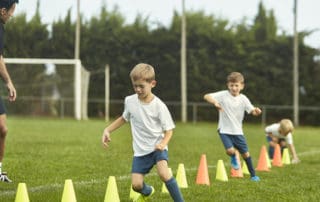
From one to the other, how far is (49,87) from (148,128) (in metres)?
29.9

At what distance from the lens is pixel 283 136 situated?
1418 cm

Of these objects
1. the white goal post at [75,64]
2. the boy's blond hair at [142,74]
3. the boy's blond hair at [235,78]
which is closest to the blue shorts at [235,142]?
the boy's blond hair at [235,78]

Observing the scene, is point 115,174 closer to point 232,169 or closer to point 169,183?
point 232,169

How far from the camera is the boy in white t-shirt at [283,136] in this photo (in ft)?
44.9

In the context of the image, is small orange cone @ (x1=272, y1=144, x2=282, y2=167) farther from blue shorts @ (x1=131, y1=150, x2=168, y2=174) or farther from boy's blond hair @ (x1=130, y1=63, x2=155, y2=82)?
boy's blond hair @ (x1=130, y1=63, x2=155, y2=82)

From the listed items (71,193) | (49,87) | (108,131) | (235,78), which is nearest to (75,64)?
(49,87)

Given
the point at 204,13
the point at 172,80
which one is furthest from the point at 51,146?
the point at 204,13

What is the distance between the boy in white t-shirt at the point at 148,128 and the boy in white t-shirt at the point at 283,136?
7.03 m

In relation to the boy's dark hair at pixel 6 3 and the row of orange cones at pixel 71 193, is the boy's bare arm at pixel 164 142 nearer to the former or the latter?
the row of orange cones at pixel 71 193

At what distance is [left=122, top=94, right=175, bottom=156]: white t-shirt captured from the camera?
6938mm

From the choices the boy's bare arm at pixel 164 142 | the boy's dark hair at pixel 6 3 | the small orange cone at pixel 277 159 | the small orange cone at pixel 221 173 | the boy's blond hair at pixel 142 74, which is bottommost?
the small orange cone at pixel 277 159

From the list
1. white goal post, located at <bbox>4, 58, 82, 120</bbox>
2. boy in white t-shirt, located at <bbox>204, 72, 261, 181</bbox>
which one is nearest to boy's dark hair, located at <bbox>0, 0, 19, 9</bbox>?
boy in white t-shirt, located at <bbox>204, 72, 261, 181</bbox>

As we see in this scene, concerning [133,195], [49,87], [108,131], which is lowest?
[49,87]

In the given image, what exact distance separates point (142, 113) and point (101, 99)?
33409 millimetres
